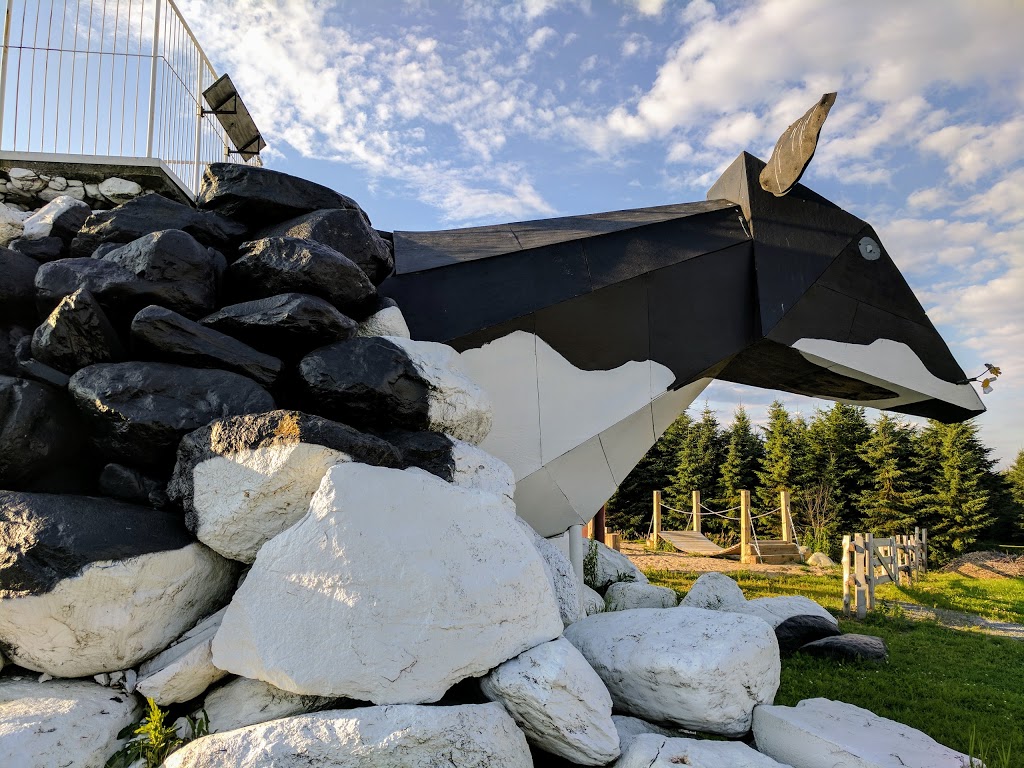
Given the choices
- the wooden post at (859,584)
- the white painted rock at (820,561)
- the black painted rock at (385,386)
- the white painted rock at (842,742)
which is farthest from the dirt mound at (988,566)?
the black painted rock at (385,386)

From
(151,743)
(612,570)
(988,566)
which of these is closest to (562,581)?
(151,743)

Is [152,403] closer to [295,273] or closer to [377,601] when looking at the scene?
[295,273]

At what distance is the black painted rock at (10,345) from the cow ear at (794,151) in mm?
5848

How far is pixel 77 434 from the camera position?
3.71 meters

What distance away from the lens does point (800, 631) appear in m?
6.11

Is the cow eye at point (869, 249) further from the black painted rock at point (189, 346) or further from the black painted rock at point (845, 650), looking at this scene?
the black painted rock at point (189, 346)

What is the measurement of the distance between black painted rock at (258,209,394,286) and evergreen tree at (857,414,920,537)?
61.0ft

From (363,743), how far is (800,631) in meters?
4.65

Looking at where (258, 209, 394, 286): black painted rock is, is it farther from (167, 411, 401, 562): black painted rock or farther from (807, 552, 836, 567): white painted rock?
(807, 552, 836, 567): white painted rock

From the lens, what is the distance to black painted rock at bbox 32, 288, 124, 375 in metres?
3.69

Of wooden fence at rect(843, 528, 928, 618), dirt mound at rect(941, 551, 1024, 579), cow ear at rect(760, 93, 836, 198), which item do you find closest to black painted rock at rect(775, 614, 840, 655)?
wooden fence at rect(843, 528, 928, 618)

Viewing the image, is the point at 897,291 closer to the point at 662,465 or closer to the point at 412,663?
the point at 412,663

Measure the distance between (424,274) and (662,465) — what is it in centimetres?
1886

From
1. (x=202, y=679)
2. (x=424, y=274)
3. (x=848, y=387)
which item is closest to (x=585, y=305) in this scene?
(x=424, y=274)
